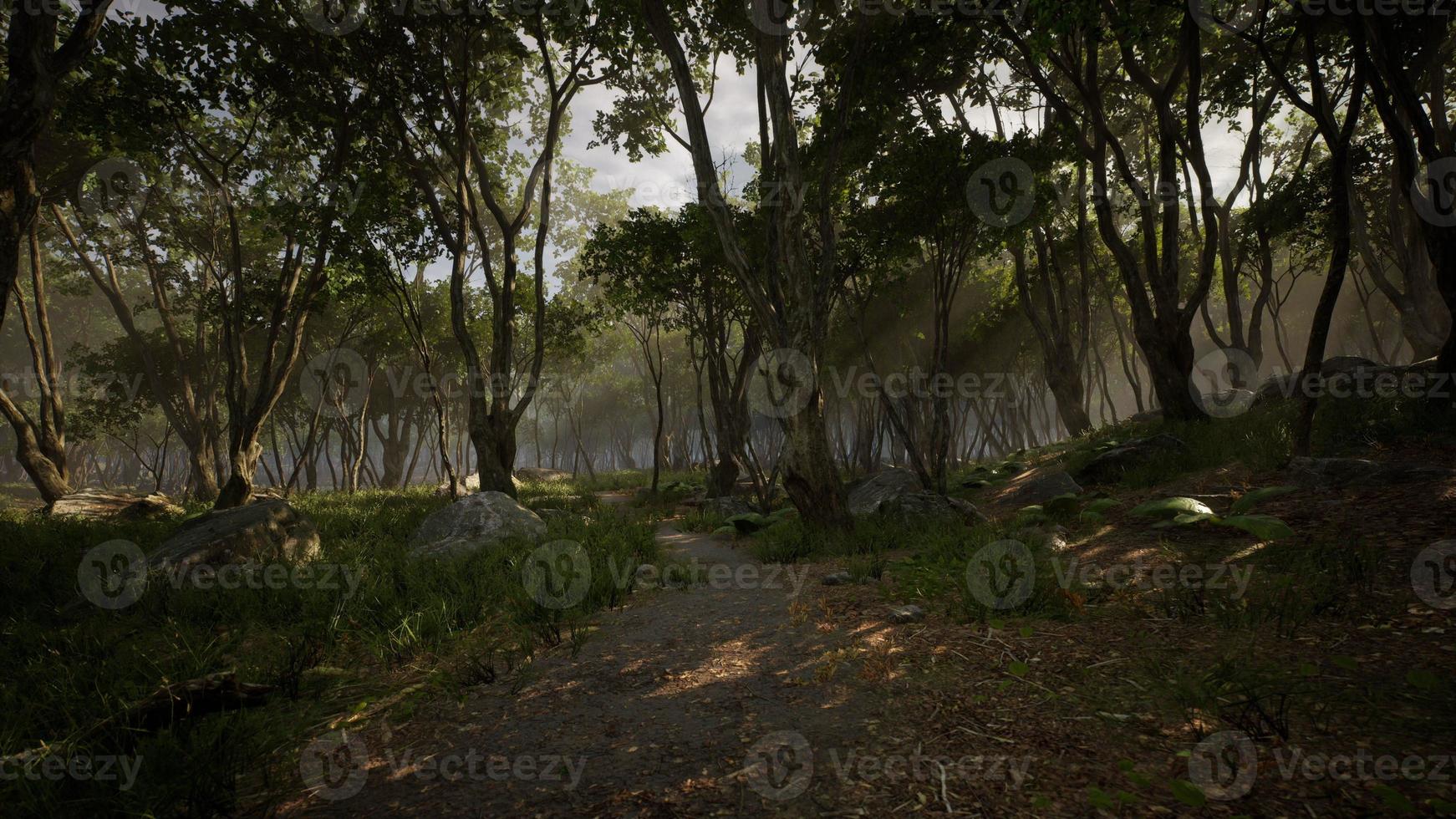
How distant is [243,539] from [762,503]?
350 inches

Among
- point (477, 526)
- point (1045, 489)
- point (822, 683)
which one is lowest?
point (822, 683)

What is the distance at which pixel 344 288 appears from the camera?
12.9m

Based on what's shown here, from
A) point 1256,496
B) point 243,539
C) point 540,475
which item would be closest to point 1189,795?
point 1256,496

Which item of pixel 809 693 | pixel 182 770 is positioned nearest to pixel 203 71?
pixel 182 770

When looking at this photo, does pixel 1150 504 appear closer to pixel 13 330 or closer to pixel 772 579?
pixel 772 579

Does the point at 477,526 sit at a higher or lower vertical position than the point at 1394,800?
higher

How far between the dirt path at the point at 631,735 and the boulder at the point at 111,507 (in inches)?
551

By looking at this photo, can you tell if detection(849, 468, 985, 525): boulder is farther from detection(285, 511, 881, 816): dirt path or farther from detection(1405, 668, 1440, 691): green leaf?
detection(1405, 668, 1440, 691): green leaf

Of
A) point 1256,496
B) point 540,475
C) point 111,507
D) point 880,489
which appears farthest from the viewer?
point 540,475

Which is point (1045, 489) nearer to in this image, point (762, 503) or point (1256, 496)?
point (1256, 496)

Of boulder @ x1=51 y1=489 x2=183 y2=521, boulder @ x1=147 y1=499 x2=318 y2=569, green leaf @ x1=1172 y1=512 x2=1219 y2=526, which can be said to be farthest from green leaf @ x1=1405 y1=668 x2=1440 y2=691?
boulder @ x1=51 y1=489 x2=183 y2=521

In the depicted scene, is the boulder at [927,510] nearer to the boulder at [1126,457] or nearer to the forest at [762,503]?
the forest at [762,503]

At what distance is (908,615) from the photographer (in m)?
4.09

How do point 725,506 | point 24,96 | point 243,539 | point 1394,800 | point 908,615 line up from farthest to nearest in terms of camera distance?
point 725,506 < point 243,539 < point 24,96 < point 908,615 < point 1394,800
